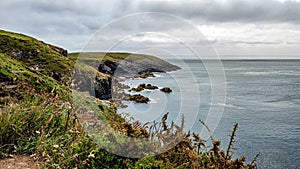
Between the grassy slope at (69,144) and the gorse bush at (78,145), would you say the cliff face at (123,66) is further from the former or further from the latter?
the gorse bush at (78,145)

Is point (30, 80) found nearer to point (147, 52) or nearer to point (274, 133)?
point (147, 52)

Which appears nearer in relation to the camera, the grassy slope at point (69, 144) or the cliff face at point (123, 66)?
the grassy slope at point (69, 144)

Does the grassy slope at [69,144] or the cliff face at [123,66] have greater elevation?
the cliff face at [123,66]

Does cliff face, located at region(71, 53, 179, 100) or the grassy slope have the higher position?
cliff face, located at region(71, 53, 179, 100)

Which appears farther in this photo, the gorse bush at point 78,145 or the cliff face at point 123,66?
the cliff face at point 123,66

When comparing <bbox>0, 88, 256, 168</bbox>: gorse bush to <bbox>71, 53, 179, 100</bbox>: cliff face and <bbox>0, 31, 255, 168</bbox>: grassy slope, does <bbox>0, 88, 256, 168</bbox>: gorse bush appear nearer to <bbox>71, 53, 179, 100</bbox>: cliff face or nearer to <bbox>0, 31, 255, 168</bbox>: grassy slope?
<bbox>0, 31, 255, 168</bbox>: grassy slope

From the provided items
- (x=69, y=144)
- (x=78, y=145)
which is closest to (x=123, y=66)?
(x=69, y=144)

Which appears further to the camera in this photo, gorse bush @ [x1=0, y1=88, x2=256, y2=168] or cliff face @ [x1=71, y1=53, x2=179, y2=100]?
cliff face @ [x1=71, y1=53, x2=179, y2=100]

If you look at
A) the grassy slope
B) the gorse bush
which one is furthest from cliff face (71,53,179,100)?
the gorse bush

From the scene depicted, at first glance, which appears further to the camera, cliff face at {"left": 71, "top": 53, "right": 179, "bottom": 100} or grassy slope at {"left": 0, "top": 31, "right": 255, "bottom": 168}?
cliff face at {"left": 71, "top": 53, "right": 179, "bottom": 100}

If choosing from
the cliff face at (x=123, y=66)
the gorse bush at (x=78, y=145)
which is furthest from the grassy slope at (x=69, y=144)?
the cliff face at (x=123, y=66)

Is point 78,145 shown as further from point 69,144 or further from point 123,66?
point 123,66

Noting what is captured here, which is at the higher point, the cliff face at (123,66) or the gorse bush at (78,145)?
the cliff face at (123,66)

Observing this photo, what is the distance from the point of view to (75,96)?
19.6 feet
